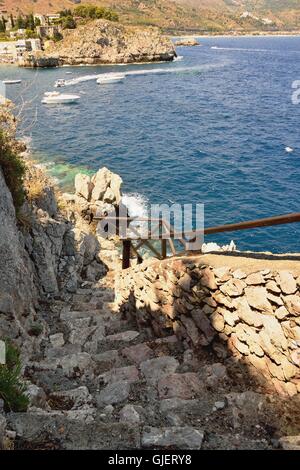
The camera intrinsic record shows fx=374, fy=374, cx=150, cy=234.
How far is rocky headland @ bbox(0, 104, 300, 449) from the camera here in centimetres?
426

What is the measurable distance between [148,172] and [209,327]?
27957mm

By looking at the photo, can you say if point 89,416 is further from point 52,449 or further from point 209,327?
point 209,327

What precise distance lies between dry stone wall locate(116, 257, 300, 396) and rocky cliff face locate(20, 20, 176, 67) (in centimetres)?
11684

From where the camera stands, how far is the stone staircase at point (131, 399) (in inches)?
162

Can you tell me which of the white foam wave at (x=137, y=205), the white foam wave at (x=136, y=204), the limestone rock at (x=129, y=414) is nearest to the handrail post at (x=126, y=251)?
the limestone rock at (x=129, y=414)

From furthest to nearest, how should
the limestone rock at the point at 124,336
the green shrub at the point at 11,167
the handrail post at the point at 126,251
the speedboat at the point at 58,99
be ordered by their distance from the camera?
1. the speedboat at the point at 58,99
2. the handrail post at the point at 126,251
3. the green shrub at the point at 11,167
4. the limestone rock at the point at 124,336

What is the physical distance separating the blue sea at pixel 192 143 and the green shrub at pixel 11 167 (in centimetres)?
90

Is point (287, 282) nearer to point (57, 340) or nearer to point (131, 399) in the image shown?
point (131, 399)

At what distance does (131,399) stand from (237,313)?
2.07 meters

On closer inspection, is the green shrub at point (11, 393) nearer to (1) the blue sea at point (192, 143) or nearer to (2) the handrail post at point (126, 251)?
(1) the blue sea at point (192, 143)

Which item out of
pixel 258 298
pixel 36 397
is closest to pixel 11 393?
pixel 36 397

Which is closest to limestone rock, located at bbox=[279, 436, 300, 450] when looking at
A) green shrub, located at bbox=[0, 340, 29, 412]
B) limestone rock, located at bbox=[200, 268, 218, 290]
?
limestone rock, located at bbox=[200, 268, 218, 290]

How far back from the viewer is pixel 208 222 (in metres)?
25.5

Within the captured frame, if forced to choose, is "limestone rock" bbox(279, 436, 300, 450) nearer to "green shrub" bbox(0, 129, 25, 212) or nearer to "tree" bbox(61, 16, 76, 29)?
"green shrub" bbox(0, 129, 25, 212)
